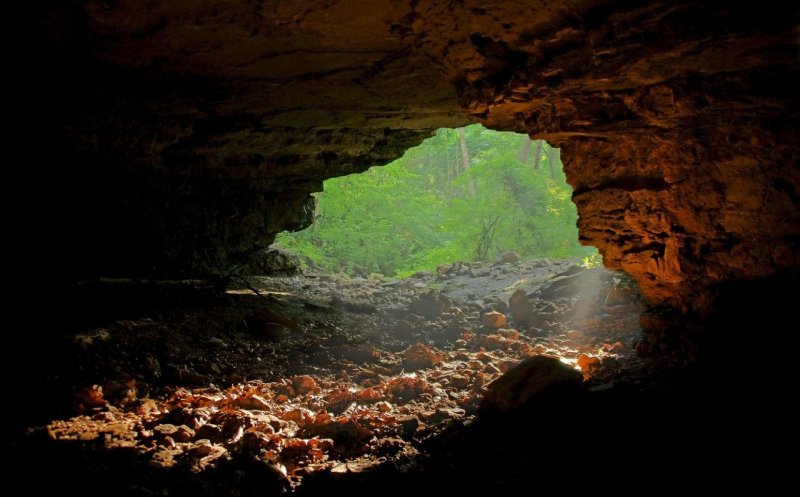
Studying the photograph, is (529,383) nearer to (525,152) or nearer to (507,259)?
(507,259)

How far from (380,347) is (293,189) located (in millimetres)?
4610

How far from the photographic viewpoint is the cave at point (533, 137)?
9.39ft

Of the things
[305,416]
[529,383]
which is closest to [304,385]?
[305,416]

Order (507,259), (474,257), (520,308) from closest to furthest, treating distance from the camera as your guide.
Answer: (520,308) < (507,259) < (474,257)

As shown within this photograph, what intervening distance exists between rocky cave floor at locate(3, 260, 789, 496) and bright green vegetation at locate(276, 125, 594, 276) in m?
10.5

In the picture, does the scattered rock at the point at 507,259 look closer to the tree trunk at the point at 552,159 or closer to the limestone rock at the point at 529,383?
the tree trunk at the point at 552,159

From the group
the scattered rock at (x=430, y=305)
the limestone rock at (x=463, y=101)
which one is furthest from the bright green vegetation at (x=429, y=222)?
the limestone rock at (x=463, y=101)

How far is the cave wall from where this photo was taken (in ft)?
11.3

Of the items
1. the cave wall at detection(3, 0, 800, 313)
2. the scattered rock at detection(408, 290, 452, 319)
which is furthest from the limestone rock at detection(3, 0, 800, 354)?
the scattered rock at detection(408, 290, 452, 319)

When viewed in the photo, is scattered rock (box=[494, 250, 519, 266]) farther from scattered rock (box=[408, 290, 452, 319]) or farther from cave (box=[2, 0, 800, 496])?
cave (box=[2, 0, 800, 496])

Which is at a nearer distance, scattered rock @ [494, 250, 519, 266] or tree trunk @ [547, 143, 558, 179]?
scattered rock @ [494, 250, 519, 266]

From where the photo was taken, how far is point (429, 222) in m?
20.9

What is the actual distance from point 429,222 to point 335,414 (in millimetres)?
16980

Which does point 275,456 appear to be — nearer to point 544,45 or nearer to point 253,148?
point 544,45
